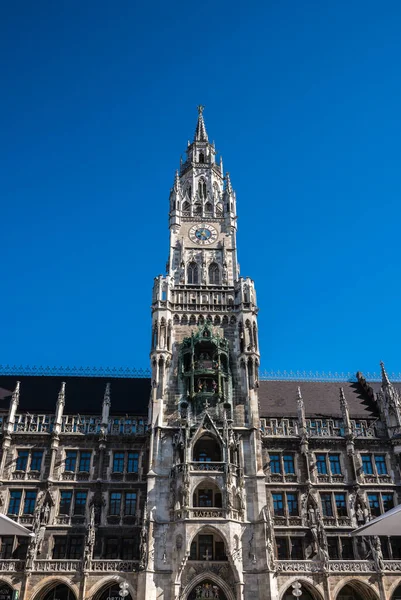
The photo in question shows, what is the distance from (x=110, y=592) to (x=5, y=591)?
22.8ft

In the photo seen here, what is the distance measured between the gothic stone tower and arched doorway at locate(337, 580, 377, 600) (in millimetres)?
6166

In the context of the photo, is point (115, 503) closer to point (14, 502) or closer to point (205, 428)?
point (14, 502)

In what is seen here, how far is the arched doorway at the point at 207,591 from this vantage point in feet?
110

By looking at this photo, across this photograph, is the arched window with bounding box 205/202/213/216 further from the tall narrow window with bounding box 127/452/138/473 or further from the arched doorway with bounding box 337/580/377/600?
the arched doorway with bounding box 337/580/377/600

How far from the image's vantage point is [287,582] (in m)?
34.0

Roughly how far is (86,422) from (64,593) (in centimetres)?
1167

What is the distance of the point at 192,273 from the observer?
48219 mm

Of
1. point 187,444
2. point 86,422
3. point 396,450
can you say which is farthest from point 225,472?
point 396,450

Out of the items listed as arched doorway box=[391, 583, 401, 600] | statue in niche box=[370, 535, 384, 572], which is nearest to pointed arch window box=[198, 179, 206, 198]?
statue in niche box=[370, 535, 384, 572]

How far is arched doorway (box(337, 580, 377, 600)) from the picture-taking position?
3453cm

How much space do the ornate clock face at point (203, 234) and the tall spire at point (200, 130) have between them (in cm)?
1439

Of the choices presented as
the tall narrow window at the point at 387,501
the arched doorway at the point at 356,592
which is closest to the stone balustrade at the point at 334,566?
the arched doorway at the point at 356,592

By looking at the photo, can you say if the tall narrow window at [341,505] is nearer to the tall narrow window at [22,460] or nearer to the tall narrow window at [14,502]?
the tall narrow window at [14,502]

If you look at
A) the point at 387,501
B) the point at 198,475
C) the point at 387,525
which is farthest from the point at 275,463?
the point at 387,525
